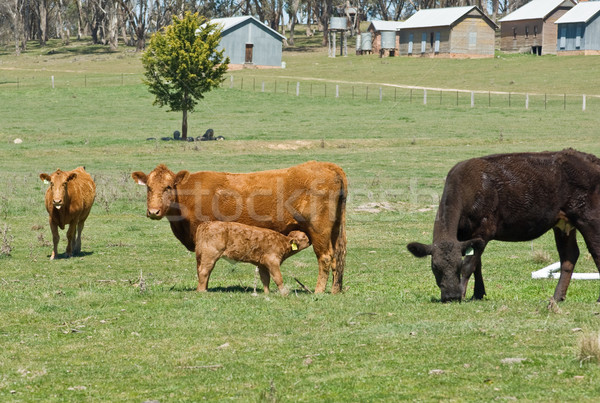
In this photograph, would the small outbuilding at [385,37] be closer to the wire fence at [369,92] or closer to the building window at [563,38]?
the building window at [563,38]

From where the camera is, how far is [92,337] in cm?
991

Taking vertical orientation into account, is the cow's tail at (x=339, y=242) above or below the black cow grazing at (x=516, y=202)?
below

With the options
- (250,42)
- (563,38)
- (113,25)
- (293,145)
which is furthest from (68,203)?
(113,25)

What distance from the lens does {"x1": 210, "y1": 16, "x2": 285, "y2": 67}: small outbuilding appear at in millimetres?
94500

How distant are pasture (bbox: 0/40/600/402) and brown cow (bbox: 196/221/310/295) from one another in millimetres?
553

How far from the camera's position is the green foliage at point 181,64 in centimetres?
4844

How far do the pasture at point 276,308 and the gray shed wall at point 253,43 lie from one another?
51.4 m

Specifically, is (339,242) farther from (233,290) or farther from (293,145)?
(293,145)

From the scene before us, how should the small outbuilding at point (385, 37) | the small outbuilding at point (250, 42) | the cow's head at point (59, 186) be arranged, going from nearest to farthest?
the cow's head at point (59, 186) < the small outbuilding at point (250, 42) < the small outbuilding at point (385, 37)

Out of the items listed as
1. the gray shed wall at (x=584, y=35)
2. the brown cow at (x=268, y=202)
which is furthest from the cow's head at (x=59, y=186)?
the gray shed wall at (x=584, y=35)

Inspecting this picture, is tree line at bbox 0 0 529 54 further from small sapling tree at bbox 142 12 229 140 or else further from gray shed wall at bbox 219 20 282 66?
small sapling tree at bbox 142 12 229 140

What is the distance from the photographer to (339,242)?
13297mm

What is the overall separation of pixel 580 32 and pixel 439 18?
17429 mm

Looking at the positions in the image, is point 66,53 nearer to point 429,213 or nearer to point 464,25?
point 464,25
